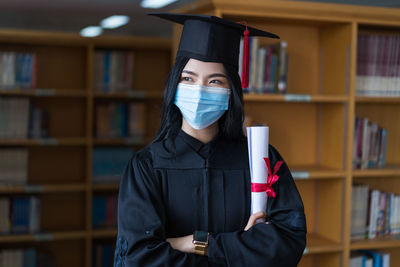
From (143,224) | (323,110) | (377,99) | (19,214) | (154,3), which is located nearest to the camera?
(143,224)

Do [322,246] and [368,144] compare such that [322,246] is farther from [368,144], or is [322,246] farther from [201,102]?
[201,102]

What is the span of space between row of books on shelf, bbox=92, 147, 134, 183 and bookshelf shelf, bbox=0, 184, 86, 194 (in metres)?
0.20

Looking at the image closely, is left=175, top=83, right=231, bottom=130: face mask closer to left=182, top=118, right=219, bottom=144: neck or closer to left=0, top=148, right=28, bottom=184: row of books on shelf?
left=182, top=118, right=219, bottom=144: neck

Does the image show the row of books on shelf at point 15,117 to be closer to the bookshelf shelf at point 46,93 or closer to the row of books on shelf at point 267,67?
the bookshelf shelf at point 46,93

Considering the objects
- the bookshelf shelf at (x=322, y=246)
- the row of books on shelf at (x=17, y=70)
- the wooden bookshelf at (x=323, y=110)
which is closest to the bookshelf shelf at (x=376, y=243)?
the wooden bookshelf at (x=323, y=110)

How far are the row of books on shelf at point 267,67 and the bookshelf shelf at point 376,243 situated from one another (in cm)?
103

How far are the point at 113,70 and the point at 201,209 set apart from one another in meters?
3.13

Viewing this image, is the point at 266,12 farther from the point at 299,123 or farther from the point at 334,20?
the point at 299,123

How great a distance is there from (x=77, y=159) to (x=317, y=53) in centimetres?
241

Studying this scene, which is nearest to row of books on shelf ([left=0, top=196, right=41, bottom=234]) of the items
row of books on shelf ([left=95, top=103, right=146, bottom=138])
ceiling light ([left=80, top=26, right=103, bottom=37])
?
row of books on shelf ([left=95, top=103, right=146, bottom=138])

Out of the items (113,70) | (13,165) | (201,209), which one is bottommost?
(13,165)

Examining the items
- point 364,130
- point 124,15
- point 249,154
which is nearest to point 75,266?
point 364,130

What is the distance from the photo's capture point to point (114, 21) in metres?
8.27

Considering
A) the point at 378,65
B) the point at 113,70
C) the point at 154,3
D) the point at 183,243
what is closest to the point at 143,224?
the point at 183,243
